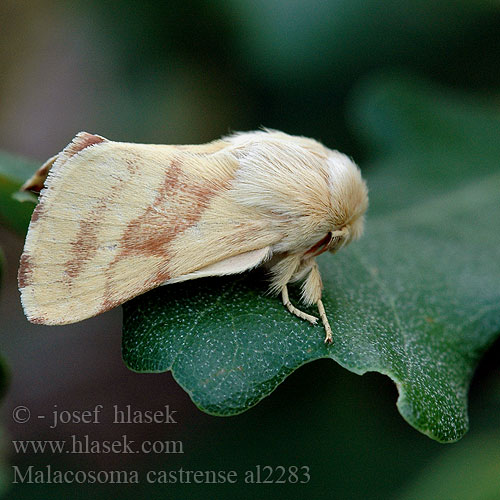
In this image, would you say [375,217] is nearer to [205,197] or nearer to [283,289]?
[283,289]

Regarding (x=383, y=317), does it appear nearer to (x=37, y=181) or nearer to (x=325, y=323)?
(x=325, y=323)

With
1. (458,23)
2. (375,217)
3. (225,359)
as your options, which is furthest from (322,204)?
(458,23)

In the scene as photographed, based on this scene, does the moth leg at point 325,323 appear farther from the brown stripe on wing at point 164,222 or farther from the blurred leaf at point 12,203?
the blurred leaf at point 12,203

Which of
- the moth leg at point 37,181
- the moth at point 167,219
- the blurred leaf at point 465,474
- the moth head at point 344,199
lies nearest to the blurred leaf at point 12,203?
the moth leg at point 37,181
